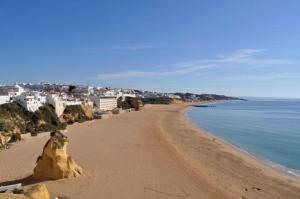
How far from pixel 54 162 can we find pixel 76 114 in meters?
37.3

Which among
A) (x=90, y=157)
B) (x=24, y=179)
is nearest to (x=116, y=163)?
(x=90, y=157)

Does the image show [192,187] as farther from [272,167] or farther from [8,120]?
[8,120]

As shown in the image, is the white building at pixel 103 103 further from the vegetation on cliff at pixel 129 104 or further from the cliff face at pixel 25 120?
the cliff face at pixel 25 120

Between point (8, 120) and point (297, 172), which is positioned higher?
point (8, 120)

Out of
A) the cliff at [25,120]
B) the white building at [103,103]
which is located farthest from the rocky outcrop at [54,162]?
the white building at [103,103]

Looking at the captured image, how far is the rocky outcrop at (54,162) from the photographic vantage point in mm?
15672

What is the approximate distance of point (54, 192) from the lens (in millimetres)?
14039

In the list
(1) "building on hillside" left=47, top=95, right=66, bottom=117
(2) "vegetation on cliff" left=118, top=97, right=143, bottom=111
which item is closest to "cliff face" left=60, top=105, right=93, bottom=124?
(1) "building on hillside" left=47, top=95, right=66, bottom=117

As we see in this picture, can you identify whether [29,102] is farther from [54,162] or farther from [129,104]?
[129,104]

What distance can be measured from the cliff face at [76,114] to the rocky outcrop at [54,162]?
32100 mm

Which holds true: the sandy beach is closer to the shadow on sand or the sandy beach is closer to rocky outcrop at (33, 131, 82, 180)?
the shadow on sand

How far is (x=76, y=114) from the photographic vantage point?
5244 cm

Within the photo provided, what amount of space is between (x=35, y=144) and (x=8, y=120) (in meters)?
7.52

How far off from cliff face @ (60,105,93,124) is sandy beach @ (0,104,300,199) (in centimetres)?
2016
